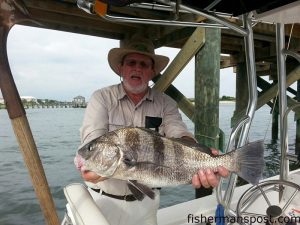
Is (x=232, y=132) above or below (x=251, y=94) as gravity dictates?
below

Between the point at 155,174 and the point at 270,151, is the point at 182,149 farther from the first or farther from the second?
the point at 270,151

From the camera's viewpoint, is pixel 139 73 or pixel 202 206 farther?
pixel 202 206

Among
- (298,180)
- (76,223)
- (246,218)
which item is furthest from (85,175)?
(298,180)

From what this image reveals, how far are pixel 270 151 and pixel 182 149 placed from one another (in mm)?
11461

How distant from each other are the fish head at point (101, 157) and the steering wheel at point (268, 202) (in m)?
1.03

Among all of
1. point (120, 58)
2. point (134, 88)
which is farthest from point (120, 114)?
point (120, 58)

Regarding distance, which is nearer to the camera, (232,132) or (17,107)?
(17,107)

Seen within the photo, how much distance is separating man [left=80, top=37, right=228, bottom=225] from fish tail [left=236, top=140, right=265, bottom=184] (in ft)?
2.50

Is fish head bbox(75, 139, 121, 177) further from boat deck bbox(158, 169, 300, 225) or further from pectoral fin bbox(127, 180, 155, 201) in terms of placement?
boat deck bbox(158, 169, 300, 225)

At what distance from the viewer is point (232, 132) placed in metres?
2.30

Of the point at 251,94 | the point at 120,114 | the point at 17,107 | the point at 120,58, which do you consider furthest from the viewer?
the point at 120,58

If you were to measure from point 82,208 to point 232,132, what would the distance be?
1.10 metres

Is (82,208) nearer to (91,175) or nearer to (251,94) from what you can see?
(91,175)

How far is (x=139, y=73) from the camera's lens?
2951 millimetres
